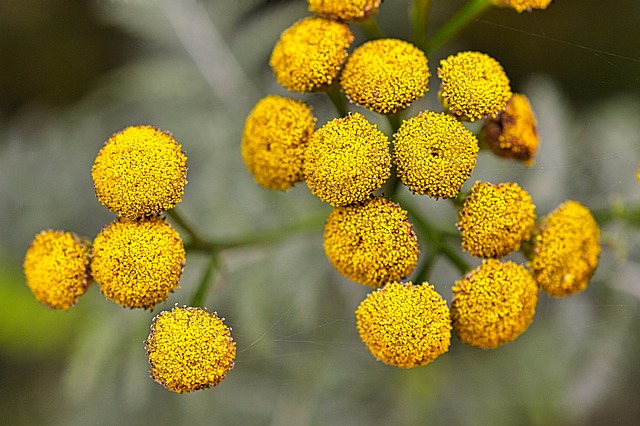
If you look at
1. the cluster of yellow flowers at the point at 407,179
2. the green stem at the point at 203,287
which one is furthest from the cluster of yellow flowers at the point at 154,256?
the cluster of yellow flowers at the point at 407,179

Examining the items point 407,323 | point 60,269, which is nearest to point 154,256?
point 60,269

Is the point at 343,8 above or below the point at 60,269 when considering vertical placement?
above

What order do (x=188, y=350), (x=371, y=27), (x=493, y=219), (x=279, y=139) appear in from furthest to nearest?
(x=371, y=27), (x=279, y=139), (x=493, y=219), (x=188, y=350)

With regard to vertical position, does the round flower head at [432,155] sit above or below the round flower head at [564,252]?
above

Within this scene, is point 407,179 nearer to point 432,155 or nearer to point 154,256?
point 432,155

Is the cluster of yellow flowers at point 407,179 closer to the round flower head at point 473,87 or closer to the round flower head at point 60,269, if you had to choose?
the round flower head at point 473,87

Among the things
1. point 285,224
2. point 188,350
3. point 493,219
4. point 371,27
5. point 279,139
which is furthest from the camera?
point 285,224

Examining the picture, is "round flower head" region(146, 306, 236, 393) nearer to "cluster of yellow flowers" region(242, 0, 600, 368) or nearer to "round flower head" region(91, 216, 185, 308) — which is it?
"round flower head" region(91, 216, 185, 308)
